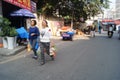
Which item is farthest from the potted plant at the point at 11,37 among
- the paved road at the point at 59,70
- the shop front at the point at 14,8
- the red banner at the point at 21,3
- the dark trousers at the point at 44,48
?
the dark trousers at the point at 44,48

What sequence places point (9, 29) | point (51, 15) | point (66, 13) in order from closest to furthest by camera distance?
point (9, 29) < point (51, 15) < point (66, 13)

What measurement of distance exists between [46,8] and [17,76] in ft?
85.0

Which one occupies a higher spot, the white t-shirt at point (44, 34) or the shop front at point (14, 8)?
the shop front at point (14, 8)

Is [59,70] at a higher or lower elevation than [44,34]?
lower

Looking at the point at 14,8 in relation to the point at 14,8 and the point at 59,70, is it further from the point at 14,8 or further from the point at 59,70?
the point at 59,70

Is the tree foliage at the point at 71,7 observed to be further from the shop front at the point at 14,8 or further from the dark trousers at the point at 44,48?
the dark trousers at the point at 44,48

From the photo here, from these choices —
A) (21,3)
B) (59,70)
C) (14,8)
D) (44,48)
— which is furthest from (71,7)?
(59,70)

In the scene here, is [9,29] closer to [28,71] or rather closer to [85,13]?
[28,71]

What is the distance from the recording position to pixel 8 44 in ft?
53.3

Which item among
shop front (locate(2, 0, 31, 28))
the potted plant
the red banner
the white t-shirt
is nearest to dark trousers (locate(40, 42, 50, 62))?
the white t-shirt

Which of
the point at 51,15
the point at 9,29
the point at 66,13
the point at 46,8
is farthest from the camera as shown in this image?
the point at 66,13

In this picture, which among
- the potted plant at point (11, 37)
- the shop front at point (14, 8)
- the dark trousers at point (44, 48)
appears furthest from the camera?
the shop front at point (14, 8)

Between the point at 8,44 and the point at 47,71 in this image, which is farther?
the point at 8,44

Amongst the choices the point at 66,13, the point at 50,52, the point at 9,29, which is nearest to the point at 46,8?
the point at 66,13
